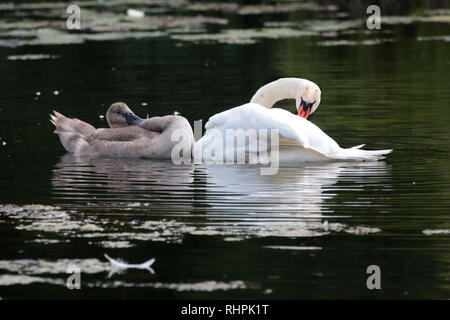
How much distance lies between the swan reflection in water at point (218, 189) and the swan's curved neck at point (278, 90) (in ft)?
5.04

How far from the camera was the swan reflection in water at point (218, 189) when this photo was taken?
8531 mm

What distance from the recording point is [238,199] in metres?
9.30

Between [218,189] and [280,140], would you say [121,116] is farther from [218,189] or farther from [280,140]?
[218,189]

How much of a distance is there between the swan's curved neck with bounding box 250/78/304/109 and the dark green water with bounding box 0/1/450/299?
27.2 inches

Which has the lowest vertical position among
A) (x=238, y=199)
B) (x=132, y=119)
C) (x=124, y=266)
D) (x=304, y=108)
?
(x=124, y=266)

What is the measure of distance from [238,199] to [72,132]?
3.61 meters

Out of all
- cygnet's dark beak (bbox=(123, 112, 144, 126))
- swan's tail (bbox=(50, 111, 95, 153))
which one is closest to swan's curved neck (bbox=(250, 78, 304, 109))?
cygnet's dark beak (bbox=(123, 112, 144, 126))

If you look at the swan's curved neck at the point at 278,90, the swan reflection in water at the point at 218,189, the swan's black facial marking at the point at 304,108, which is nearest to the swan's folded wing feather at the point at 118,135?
the swan reflection in water at the point at 218,189

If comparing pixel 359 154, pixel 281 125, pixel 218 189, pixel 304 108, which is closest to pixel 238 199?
pixel 218 189

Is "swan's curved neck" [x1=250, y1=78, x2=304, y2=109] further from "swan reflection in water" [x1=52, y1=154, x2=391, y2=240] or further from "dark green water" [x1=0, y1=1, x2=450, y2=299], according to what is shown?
"swan reflection in water" [x1=52, y1=154, x2=391, y2=240]

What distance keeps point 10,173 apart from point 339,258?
178 inches

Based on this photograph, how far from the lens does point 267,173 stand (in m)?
10.7
